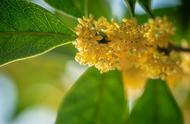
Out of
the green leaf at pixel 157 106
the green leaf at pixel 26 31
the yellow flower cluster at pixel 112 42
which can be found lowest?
the green leaf at pixel 157 106

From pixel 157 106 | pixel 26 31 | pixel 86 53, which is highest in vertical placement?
pixel 26 31

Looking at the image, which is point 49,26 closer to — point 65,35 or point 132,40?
point 65,35

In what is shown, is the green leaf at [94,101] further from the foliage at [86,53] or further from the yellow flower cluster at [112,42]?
the yellow flower cluster at [112,42]

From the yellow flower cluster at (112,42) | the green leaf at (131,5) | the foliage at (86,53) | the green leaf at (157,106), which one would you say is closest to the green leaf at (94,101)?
the foliage at (86,53)

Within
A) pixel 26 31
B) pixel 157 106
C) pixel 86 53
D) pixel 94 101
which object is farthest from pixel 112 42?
pixel 157 106

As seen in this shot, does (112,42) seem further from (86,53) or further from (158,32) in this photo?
(158,32)

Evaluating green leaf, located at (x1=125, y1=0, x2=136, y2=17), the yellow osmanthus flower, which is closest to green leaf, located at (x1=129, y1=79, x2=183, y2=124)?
the yellow osmanthus flower

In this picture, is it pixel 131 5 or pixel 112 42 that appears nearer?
pixel 112 42
